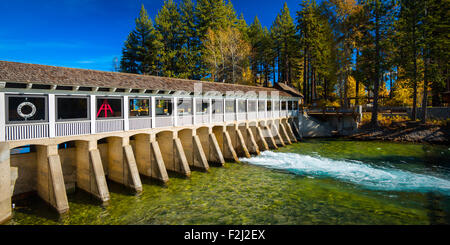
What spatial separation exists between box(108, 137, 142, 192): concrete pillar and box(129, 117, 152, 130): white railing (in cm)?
98

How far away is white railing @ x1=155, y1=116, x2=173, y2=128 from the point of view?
16.0 m

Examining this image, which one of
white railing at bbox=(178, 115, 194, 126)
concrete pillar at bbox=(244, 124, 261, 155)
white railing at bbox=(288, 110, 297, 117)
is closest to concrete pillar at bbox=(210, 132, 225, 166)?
white railing at bbox=(178, 115, 194, 126)

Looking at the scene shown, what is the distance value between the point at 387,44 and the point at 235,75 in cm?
2174

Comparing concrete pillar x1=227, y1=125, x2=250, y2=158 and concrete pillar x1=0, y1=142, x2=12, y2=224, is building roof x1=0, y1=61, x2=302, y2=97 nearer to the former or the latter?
concrete pillar x1=0, y1=142, x2=12, y2=224

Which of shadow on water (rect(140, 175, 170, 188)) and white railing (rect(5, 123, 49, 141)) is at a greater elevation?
white railing (rect(5, 123, 49, 141))

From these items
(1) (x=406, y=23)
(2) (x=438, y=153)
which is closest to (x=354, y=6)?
(1) (x=406, y=23)

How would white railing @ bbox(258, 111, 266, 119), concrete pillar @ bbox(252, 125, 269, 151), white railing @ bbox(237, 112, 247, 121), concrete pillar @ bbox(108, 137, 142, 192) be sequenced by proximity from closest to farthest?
concrete pillar @ bbox(108, 137, 142, 192)
white railing @ bbox(237, 112, 247, 121)
concrete pillar @ bbox(252, 125, 269, 151)
white railing @ bbox(258, 111, 266, 119)

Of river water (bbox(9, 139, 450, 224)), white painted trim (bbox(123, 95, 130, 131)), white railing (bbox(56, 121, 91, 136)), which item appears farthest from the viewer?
white painted trim (bbox(123, 95, 130, 131))

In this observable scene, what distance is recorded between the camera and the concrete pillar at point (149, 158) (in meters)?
15.0

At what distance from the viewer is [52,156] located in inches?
439

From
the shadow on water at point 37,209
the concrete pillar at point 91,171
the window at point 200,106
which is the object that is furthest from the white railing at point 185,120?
the shadow on water at point 37,209

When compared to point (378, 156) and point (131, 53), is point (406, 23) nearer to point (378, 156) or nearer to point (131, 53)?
point (378, 156)

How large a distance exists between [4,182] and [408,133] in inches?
1531

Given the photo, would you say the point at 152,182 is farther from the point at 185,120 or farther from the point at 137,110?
the point at 137,110
